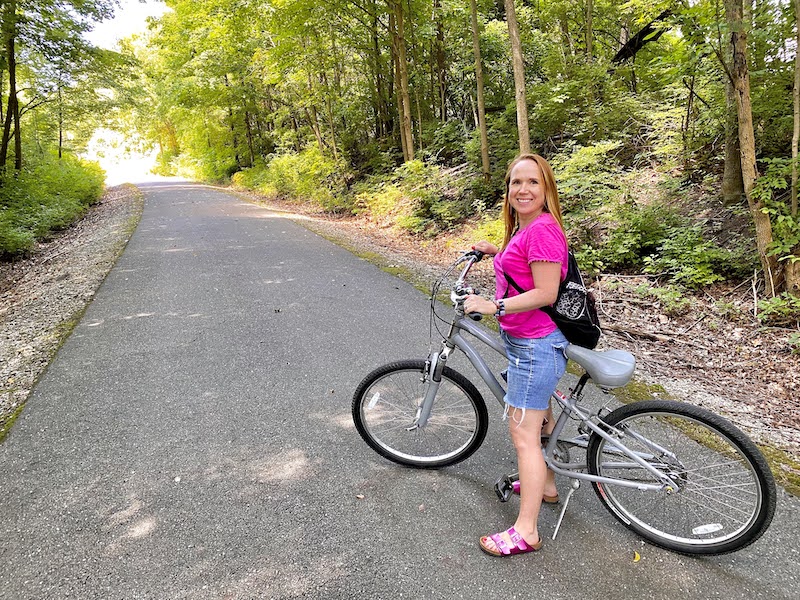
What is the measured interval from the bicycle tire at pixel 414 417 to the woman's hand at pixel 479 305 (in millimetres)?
638

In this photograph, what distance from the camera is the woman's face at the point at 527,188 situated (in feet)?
6.64

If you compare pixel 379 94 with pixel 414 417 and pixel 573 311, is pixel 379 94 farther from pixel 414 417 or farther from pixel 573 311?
pixel 573 311

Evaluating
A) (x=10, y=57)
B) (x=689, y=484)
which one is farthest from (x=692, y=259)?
(x=10, y=57)

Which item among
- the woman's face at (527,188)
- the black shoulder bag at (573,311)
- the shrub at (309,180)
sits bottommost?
the black shoulder bag at (573,311)

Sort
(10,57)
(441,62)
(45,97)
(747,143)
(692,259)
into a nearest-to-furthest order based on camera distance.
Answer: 1. (747,143)
2. (692,259)
3. (10,57)
4. (441,62)
5. (45,97)

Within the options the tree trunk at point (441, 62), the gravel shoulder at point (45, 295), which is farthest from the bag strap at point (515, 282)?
the tree trunk at point (441, 62)

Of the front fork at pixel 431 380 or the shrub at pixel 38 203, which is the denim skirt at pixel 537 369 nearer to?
the front fork at pixel 431 380

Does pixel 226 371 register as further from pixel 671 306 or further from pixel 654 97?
pixel 654 97

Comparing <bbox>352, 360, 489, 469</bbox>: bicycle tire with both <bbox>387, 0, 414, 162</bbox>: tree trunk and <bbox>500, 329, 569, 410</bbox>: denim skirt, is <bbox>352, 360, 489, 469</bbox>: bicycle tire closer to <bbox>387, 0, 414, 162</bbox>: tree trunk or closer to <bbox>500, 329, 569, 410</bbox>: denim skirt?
<bbox>500, 329, 569, 410</bbox>: denim skirt

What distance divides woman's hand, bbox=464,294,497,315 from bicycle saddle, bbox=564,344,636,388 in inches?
17.6

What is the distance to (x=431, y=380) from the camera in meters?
2.62

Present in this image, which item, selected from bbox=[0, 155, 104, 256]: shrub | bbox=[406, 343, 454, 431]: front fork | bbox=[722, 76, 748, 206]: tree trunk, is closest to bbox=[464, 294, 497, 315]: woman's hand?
bbox=[406, 343, 454, 431]: front fork

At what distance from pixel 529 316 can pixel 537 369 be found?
248 millimetres

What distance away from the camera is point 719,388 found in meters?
3.77
